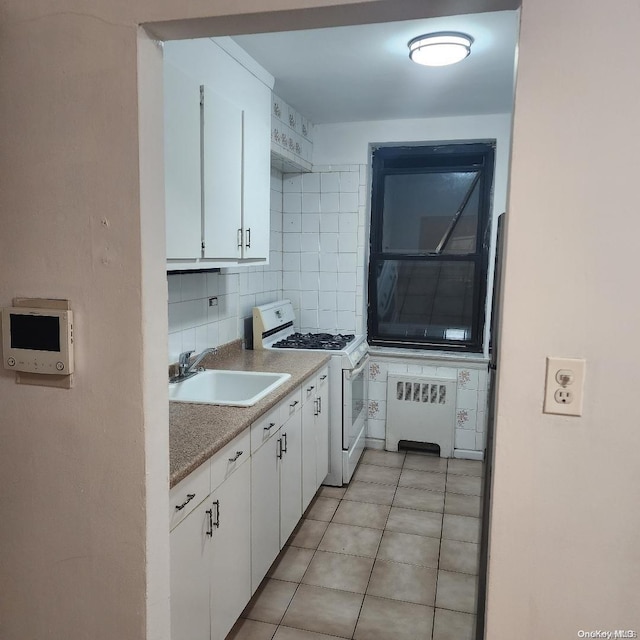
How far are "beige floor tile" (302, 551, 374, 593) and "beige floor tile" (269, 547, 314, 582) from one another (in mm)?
33

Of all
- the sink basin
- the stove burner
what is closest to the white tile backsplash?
the sink basin

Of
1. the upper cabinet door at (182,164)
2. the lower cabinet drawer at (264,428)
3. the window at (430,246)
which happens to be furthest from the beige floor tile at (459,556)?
the upper cabinet door at (182,164)

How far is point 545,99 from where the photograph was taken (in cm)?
97

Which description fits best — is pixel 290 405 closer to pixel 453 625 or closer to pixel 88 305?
pixel 453 625

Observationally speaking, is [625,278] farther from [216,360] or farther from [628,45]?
[216,360]

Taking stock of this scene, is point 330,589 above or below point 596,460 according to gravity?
below

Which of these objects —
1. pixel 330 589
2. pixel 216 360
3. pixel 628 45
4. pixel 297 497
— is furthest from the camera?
pixel 216 360

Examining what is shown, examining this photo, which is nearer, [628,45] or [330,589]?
[628,45]

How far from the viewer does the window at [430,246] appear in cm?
401

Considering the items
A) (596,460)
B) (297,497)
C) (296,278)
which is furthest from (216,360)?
(596,460)

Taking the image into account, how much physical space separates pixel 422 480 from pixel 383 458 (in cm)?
43

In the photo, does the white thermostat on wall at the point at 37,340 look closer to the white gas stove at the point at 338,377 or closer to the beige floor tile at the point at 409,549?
the beige floor tile at the point at 409,549

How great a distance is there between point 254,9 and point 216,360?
2.21 metres

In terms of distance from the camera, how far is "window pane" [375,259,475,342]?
13.5 feet
